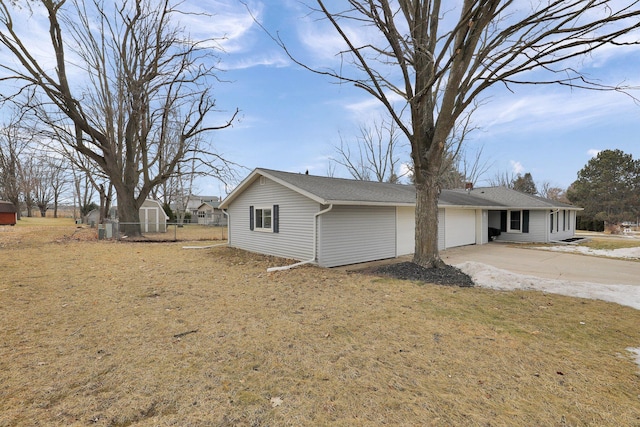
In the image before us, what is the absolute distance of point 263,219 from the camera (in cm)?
1094

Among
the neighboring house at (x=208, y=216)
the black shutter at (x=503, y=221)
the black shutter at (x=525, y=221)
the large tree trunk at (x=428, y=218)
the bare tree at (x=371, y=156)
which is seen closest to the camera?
the large tree trunk at (x=428, y=218)

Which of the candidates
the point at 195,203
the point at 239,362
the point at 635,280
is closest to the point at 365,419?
the point at 239,362

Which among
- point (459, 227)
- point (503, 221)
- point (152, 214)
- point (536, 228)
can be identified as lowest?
point (536, 228)

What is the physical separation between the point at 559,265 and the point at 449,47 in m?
7.31

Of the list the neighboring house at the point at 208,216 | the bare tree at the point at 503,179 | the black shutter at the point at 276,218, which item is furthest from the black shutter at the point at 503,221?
the neighboring house at the point at 208,216

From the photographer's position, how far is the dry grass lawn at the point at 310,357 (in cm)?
233

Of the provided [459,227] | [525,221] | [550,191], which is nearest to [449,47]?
[459,227]

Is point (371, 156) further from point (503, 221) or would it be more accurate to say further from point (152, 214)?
point (152, 214)

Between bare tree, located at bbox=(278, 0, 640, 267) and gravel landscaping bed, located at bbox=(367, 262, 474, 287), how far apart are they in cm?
34

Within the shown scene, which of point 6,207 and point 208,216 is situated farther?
point 208,216

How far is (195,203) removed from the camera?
2505 inches

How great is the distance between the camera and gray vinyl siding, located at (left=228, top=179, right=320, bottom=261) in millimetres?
9123

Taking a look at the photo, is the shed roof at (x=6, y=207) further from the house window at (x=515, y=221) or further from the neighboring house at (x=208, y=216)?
the house window at (x=515, y=221)

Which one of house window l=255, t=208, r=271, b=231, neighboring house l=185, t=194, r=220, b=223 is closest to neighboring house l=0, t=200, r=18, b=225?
neighboring house l=185, t=194, r=220, b=223
